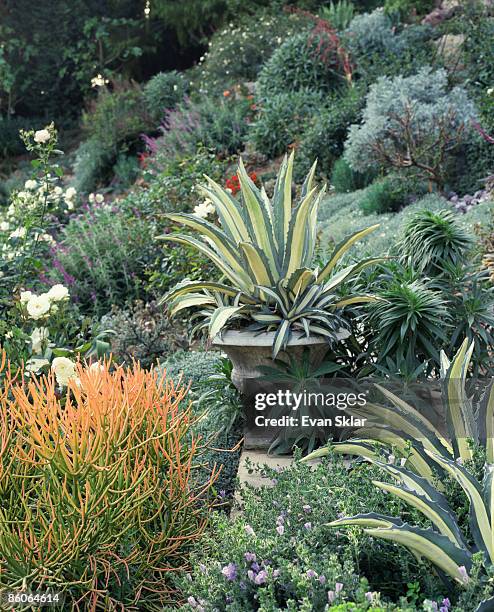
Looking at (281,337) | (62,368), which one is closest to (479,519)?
(281,337)

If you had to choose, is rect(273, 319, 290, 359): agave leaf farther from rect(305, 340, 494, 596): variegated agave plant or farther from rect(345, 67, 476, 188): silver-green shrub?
rect(345, 67, 476, 188): silver-green shrub

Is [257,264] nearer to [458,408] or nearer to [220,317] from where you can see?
[220,317]

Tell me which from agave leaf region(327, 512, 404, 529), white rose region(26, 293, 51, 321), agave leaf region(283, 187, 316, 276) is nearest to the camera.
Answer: agave leaf region(327, 512, 404, 529)

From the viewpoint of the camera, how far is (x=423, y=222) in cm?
382

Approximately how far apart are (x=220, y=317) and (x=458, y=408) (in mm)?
1048

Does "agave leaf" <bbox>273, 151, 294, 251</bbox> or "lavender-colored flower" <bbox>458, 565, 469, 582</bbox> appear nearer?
"lavender-colored flower" <bbox>458, 565, 469, 582</bbox>

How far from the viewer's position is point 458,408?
270cm

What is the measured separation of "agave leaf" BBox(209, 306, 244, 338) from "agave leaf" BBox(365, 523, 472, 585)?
1.35 metres

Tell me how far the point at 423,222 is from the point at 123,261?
3.28 metres

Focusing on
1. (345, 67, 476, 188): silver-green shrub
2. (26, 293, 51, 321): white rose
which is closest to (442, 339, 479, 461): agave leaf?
(26, 293, 51, 321): white rose

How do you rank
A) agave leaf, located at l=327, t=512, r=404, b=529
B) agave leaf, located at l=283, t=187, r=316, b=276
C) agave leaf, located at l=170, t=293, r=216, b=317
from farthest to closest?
agave leaf, located at l=170, t=293, r=216, b=317
agave leaf, located at l=283, t=187, r=316, b=276
agave leaf, located at l=327, t=512, r=404, b=529

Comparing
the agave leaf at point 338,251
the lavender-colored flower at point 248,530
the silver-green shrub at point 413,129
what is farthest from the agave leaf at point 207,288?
the silver-green shrub at point 413,129

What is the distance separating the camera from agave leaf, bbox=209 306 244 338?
311cm

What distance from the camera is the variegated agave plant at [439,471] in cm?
192
